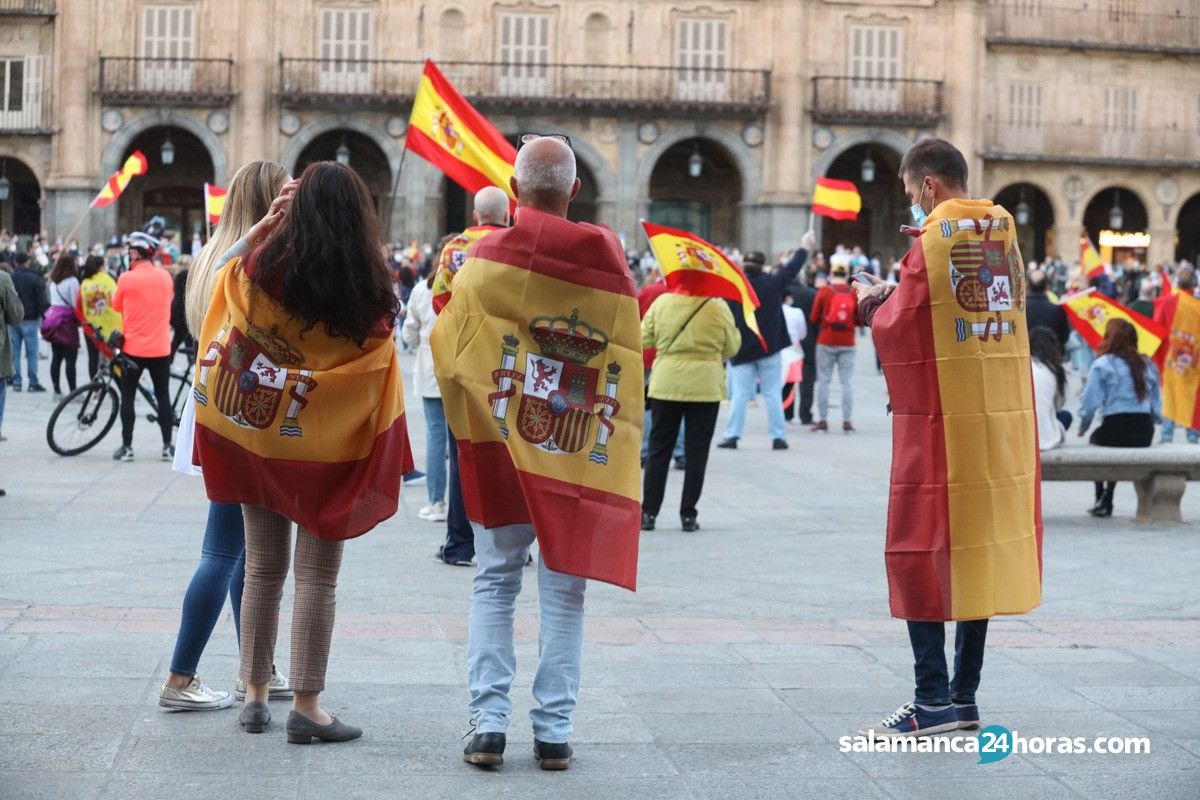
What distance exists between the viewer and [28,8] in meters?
40.4

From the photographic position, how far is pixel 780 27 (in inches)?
1635

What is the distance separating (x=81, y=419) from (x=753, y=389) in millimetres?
5799

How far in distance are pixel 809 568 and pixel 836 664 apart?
2578mm

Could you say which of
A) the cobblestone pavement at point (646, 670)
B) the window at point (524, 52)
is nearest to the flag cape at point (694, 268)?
the cobblestone pavement at point (646, 670)

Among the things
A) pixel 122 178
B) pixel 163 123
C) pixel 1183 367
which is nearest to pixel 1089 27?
pixel 163 123

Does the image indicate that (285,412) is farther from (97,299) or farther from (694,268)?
(97,299)

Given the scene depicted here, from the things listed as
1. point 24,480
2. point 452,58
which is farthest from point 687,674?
point 452,58

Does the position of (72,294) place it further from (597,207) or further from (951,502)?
(597,207)

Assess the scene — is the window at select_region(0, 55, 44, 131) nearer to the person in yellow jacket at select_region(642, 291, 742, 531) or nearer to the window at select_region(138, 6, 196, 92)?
the window at select_region(138, 6, 196, 92)

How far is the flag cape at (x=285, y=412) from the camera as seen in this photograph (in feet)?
17.1

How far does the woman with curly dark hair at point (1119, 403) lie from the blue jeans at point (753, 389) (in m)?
3.95

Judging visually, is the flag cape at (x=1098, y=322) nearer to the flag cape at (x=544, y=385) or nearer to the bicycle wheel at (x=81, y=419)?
the bicycle wheel at (x=81, y=419)

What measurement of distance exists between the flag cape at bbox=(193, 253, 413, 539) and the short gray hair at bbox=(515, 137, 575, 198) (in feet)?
2.09

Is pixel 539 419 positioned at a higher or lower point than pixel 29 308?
lower
